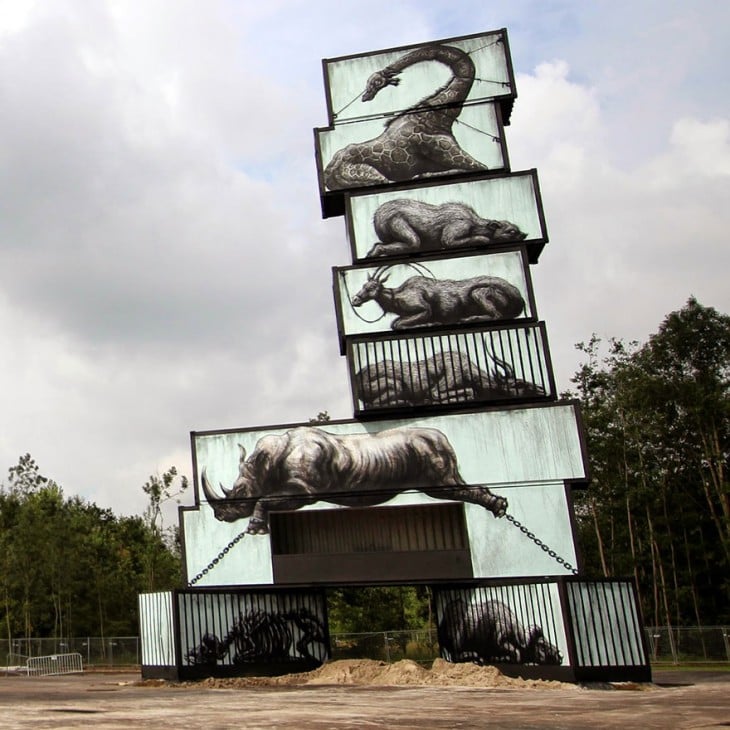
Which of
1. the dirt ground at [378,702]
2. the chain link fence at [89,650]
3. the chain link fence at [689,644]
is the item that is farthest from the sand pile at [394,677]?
the chain link fence at [89,650]

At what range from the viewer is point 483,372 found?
27094mm

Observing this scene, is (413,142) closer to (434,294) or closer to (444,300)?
(434,294)

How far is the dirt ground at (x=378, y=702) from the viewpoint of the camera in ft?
41.5

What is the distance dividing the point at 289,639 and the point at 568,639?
9.04m

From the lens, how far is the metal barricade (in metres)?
36.4

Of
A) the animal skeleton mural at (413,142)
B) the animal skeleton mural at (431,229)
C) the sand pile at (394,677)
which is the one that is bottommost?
the sand pile at (394,677)

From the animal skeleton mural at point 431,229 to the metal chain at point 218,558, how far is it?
1031cm

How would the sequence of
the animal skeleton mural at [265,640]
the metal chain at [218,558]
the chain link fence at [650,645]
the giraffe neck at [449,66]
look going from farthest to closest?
the chain link fence at [650,645] < the giraffe neck at [449,66] < the metal chain at [218,558] < the animal skeleton mural at [265,640]

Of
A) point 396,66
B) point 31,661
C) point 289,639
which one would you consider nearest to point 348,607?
point 31,661

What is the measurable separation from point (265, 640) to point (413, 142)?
698 inches

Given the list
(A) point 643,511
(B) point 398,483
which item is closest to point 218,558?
(B) point 398,483

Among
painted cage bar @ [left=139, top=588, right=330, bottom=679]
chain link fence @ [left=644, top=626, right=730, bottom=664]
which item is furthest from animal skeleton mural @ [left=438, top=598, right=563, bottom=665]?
chain link fence @ [left=644, top=626, right=730, bottom=664]

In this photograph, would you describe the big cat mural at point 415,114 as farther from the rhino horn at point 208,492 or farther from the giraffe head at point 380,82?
the rhino horn at point 208,492

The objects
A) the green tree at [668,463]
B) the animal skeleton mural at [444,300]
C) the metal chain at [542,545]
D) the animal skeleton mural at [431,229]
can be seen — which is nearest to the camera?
the metal chain at [542,545]
